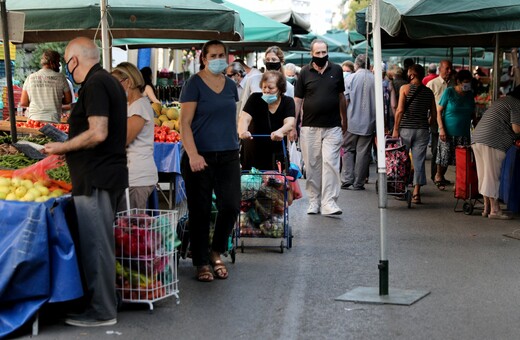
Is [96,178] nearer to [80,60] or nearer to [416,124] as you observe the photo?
[80,60]

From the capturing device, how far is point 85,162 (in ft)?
23.9

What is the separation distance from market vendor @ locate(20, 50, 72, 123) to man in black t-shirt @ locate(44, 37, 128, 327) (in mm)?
7614

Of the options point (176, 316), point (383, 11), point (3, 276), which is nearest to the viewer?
point (3, 276)

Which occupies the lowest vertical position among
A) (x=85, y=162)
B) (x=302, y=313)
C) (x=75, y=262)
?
(x=302, y=313)

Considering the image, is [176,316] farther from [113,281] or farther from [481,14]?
[481,14]

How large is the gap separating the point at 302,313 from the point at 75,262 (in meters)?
1.82

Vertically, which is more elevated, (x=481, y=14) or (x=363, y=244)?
(x=481, y=14)

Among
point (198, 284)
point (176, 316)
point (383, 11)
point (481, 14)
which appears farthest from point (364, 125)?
point (176, 316)

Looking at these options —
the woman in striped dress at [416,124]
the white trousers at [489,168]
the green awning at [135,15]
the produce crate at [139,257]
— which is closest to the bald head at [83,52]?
the produce crate at [139,257]

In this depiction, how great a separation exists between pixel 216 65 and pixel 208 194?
116 centimetres

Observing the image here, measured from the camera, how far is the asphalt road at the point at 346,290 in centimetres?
719

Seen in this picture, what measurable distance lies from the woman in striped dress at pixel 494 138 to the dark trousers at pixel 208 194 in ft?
16.4

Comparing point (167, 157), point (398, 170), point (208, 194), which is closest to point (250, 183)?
point (208, 194)

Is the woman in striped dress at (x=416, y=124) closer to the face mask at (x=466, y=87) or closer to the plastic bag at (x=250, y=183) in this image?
the face mask at (x=466, y=87)
